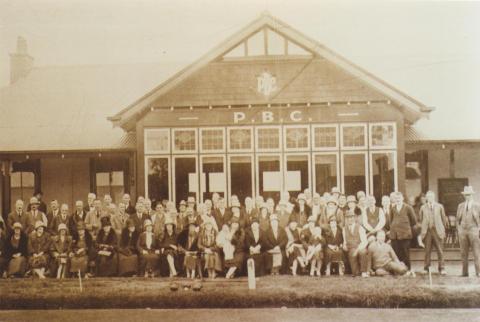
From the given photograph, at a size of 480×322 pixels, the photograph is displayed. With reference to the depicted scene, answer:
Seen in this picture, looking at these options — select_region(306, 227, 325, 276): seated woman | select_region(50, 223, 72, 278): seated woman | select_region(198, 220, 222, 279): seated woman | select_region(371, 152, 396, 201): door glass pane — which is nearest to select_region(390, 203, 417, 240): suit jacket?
select_region(371, 152, 396, 201): door glass pane

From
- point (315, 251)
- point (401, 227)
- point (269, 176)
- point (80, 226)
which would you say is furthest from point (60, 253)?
point (401, 227)

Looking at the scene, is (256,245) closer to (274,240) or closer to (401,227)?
(274,240)

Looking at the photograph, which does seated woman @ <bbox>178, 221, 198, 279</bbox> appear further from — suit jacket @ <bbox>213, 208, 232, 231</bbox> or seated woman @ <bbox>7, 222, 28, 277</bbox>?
seated woman @ <bbox>7, 222, 28, 277</bbox>

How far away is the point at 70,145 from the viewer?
11.6 meters

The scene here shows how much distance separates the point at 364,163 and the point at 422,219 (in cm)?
156

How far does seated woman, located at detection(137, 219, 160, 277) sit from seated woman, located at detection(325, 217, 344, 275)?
2.95m

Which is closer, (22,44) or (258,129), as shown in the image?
(22,44)

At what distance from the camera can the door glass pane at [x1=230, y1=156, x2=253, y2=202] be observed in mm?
10844

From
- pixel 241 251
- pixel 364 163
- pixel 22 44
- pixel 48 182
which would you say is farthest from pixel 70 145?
pixel 364 163

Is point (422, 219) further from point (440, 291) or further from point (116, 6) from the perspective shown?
point (116, 6)

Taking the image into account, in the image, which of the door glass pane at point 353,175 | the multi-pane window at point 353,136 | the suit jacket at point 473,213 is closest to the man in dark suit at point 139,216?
the door glass pane at point 353,175

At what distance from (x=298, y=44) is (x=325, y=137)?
5.97 feet

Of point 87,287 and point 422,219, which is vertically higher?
point 422,219

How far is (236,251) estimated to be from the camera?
9828mm
